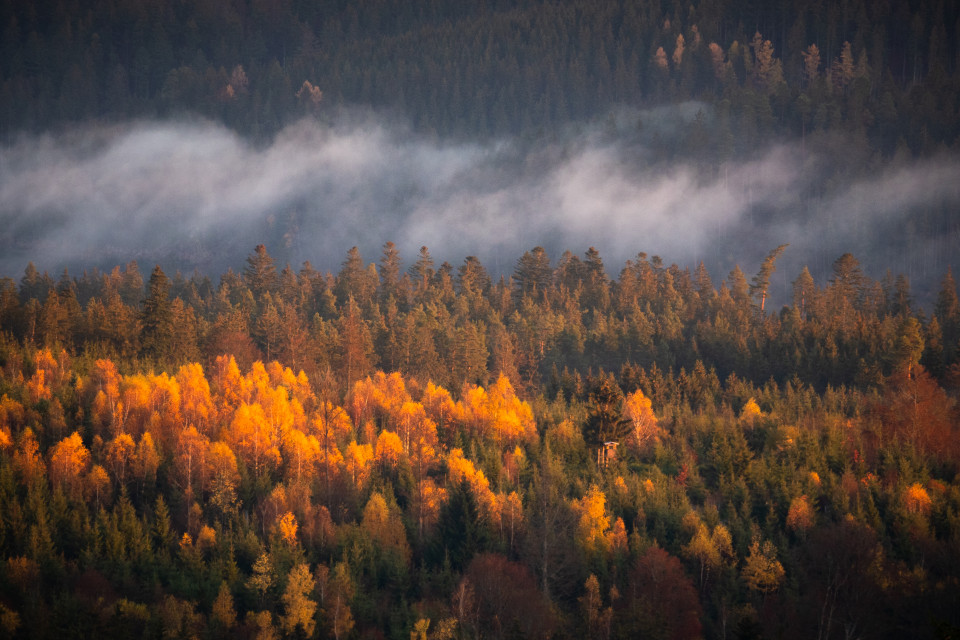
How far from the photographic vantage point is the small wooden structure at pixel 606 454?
356 ft

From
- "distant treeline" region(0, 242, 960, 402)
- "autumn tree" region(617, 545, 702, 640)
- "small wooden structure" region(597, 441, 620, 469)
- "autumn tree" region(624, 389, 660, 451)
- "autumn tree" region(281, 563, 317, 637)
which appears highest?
"distant treeline" region(0, 242, 960, 402)

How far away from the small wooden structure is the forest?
460mm

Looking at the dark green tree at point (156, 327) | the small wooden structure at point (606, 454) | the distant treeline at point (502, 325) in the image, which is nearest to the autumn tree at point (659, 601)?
the small wooden structure at point (606, 454)

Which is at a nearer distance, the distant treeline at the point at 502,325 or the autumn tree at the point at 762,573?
the autumn tree at the point at 762,573

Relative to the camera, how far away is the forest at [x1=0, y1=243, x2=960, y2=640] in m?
83.2

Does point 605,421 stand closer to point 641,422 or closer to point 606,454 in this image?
point 606,454

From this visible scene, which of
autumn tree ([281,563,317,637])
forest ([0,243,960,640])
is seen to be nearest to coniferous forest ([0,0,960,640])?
autumn tree ([281,563,317,637])

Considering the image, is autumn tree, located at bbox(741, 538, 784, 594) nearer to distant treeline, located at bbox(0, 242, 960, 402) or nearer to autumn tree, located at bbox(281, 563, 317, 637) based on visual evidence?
autumn tree, located at bbox(281, 563, 317, 637)

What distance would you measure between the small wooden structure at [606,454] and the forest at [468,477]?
18.1 inches

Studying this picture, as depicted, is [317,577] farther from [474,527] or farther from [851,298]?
[851,298]

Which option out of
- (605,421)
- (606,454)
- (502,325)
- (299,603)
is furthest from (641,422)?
(299,603)

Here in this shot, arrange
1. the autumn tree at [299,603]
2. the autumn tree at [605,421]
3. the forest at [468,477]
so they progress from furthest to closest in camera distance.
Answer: the autumn tree at [605,421]
the forest at [468,477]
the autumn tree at [299,603]

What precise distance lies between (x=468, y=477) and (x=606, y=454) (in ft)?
56.9

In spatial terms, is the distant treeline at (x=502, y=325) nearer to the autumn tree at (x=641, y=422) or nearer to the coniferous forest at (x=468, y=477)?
the coniferous forest at (x=468, y=477)
